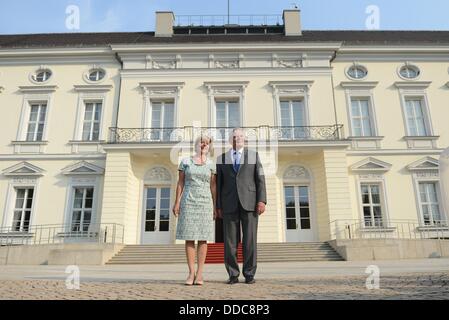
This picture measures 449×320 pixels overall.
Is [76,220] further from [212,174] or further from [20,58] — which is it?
[212,174]

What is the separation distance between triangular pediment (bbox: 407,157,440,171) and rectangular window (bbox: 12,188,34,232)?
15.7 metres

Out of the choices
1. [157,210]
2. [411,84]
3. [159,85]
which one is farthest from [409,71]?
[157,210]

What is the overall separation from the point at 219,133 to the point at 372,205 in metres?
6.95

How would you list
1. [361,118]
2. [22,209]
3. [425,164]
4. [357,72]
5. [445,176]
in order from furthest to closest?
[357,72] → [361,118] → [425,164] → [22,209] → [445,176]

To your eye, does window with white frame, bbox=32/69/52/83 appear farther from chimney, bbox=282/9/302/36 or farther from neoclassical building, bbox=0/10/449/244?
chimney, bbox=282/9/302/36

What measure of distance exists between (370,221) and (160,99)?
10.2m

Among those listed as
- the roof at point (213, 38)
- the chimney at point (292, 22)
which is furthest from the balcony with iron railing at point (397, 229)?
the chimney at point (292, 22)

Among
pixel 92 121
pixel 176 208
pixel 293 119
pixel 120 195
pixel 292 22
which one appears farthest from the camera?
pixel 292 22

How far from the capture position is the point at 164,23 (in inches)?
730

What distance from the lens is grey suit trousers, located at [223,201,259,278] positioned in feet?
14.2

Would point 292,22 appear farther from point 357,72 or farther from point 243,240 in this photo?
point 243,240

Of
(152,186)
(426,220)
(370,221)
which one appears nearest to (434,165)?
(426,220)

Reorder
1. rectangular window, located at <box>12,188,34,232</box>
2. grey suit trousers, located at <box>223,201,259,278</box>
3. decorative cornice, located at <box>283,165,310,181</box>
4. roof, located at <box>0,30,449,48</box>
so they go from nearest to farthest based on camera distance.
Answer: grey suit trousers, located at <box>223,201,259,278</box> → rectangular window, located at <box>12,188,34,232</box> → decorative cornice, located at <box>283,165,310,181</box> → roof, located at <box>0,30,449,48</box>

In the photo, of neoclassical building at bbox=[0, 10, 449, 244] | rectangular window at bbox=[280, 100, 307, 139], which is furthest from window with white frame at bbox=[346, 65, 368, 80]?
rectangular window at bbox=[280, 100, 307, 139]
